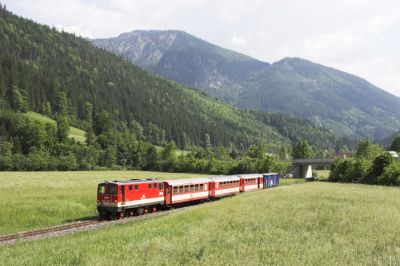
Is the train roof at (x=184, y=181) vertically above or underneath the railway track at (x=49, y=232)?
above

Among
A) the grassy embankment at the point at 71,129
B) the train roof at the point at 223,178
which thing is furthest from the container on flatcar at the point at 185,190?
the grassy embankment at the point at 71,129

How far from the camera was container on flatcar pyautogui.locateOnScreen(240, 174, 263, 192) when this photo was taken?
65.8 metres

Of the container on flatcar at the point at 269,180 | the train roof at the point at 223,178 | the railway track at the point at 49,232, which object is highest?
the train roof at the point at 223,178

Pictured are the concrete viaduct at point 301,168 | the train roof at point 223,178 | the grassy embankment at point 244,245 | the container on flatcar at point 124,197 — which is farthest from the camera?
the concrete viaduct at point 301,168

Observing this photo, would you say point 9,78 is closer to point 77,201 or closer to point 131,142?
point 131,142

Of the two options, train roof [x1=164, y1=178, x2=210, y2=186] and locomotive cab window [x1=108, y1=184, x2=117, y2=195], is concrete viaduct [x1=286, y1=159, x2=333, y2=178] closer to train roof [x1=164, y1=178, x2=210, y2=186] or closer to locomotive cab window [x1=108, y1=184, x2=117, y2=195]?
train roof [x1=164, y1=178, x2=210, y2=186]

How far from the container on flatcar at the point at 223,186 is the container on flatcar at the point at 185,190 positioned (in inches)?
58.1

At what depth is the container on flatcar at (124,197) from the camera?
3612 centimetres

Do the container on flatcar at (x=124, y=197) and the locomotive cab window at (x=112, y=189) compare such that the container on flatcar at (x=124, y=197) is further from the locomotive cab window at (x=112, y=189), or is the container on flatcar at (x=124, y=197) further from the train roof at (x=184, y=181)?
the train roof at (x=184, y=181)

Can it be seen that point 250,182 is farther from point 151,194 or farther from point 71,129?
point 71,129

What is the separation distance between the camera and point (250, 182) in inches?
2734

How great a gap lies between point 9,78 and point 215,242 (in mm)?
190439

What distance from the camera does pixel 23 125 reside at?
134125 millimetres

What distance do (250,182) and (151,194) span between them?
31847 mm
